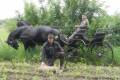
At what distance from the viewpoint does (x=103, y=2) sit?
18703 millimetres

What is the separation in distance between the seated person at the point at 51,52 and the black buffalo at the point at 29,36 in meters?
3.82

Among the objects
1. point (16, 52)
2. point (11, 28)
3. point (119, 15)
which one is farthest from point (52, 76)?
point (119, 15)

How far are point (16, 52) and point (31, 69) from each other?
4.01 meters

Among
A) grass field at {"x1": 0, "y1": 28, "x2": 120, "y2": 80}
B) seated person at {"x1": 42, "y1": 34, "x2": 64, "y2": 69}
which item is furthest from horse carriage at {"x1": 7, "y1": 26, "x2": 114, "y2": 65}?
seated person at {"x1": 42, "y1": 34, "x2": 64, "y2": 69}

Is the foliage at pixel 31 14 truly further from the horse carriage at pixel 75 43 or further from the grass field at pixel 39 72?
the grass field at pixel 39 72

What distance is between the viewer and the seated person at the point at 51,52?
12379 mm

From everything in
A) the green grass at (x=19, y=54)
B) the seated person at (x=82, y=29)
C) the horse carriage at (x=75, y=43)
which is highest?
the seated person at (x=82, y=29)

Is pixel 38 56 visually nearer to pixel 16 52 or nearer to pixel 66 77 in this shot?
pixel 16 52

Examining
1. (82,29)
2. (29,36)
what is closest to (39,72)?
(82,29)

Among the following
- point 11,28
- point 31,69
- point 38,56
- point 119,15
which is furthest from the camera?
point 119,15

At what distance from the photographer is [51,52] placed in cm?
1249

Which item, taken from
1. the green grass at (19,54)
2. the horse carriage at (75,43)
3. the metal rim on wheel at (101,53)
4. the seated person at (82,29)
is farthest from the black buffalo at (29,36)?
the metal rim on wheel at (101,53)

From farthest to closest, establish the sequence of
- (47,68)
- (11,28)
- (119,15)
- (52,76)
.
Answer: (119,15), (11,28), (47,68), (52,76)

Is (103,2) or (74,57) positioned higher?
(103,2)
